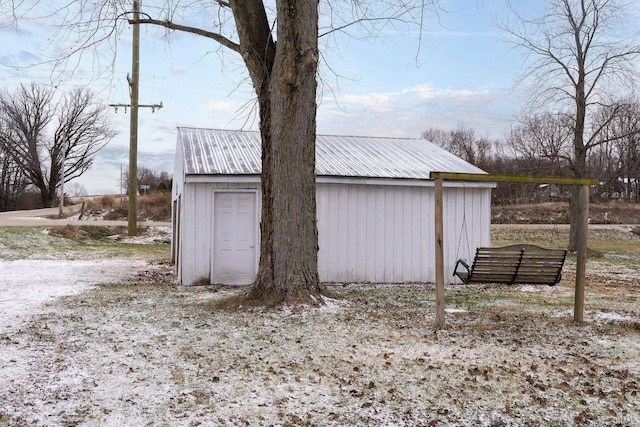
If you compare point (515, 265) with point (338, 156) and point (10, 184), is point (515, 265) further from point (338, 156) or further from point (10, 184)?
point (10, 184)

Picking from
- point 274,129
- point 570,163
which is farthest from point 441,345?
point 570,163

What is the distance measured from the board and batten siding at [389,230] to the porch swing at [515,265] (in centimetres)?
282

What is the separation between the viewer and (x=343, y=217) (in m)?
11.3

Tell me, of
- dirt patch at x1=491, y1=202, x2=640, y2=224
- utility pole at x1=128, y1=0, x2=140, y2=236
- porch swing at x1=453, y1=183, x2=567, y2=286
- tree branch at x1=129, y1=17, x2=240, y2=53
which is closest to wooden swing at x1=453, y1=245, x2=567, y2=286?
porch swing at x1=453, y1=183, x2=567, y2=286

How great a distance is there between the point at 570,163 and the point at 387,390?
16.9 m

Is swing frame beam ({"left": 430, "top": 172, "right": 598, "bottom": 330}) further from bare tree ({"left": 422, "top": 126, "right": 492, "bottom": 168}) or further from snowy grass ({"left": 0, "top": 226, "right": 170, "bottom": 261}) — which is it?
bare tree ({"left": 422, "top": 126, "right": 492, "bottom": 168})

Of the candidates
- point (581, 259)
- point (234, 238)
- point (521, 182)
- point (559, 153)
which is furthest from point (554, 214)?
point (521, 182)

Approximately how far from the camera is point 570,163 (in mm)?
19141

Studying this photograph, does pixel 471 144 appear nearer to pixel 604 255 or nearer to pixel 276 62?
pixel 604 255

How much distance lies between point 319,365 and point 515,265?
4.20 meters

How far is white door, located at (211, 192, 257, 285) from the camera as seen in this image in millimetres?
10766

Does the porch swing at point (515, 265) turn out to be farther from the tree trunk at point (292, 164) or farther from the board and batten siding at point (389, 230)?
the board and batten siding at point (389, 230)

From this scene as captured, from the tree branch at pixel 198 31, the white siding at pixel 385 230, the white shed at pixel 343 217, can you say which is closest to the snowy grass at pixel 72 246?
the white shed at pixel 343 217

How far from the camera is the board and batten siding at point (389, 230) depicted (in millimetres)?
11234
